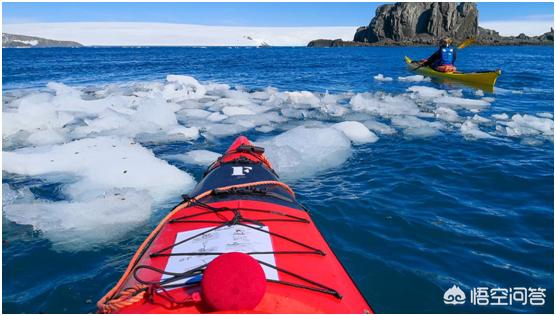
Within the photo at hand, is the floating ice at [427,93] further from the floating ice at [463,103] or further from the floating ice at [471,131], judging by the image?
the floating ice at [471,131]

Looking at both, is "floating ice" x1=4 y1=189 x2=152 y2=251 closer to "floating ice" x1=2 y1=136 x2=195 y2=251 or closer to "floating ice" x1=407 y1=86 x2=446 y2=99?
"floating ice" x1=2 y1=136 x2=195 y2=251

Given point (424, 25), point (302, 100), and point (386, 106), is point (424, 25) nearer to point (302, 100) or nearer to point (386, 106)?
point (302, 100)

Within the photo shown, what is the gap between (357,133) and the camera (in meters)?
8.76

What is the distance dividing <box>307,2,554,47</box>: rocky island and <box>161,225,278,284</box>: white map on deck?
89.7 meters

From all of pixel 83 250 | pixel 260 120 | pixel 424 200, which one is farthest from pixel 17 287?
pixel 260 120

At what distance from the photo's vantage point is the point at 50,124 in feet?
31.3

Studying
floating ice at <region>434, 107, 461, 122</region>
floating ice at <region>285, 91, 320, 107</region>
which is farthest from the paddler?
floating ice at <region>285, 91, 320, 107</region>

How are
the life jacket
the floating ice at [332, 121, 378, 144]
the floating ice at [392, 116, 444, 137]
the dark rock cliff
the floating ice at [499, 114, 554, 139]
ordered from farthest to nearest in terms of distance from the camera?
the dark rock cliff → the life jacket → the floating ice at [392, 116, 444, 137] → the floating ice at [499, 114, 554, 139] → the floating ice at [332, 121, 378, 144]

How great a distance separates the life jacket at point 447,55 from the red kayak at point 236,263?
16024 millimetres

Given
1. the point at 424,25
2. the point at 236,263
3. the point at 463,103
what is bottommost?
the point at 463,103

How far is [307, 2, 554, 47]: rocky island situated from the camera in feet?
288

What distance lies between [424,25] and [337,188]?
96112mm

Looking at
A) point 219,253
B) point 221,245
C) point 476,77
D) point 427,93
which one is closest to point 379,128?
point 427,93

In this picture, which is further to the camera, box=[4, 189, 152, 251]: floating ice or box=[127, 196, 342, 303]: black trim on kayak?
box=[4, 189, 152, 251]: floating ice
